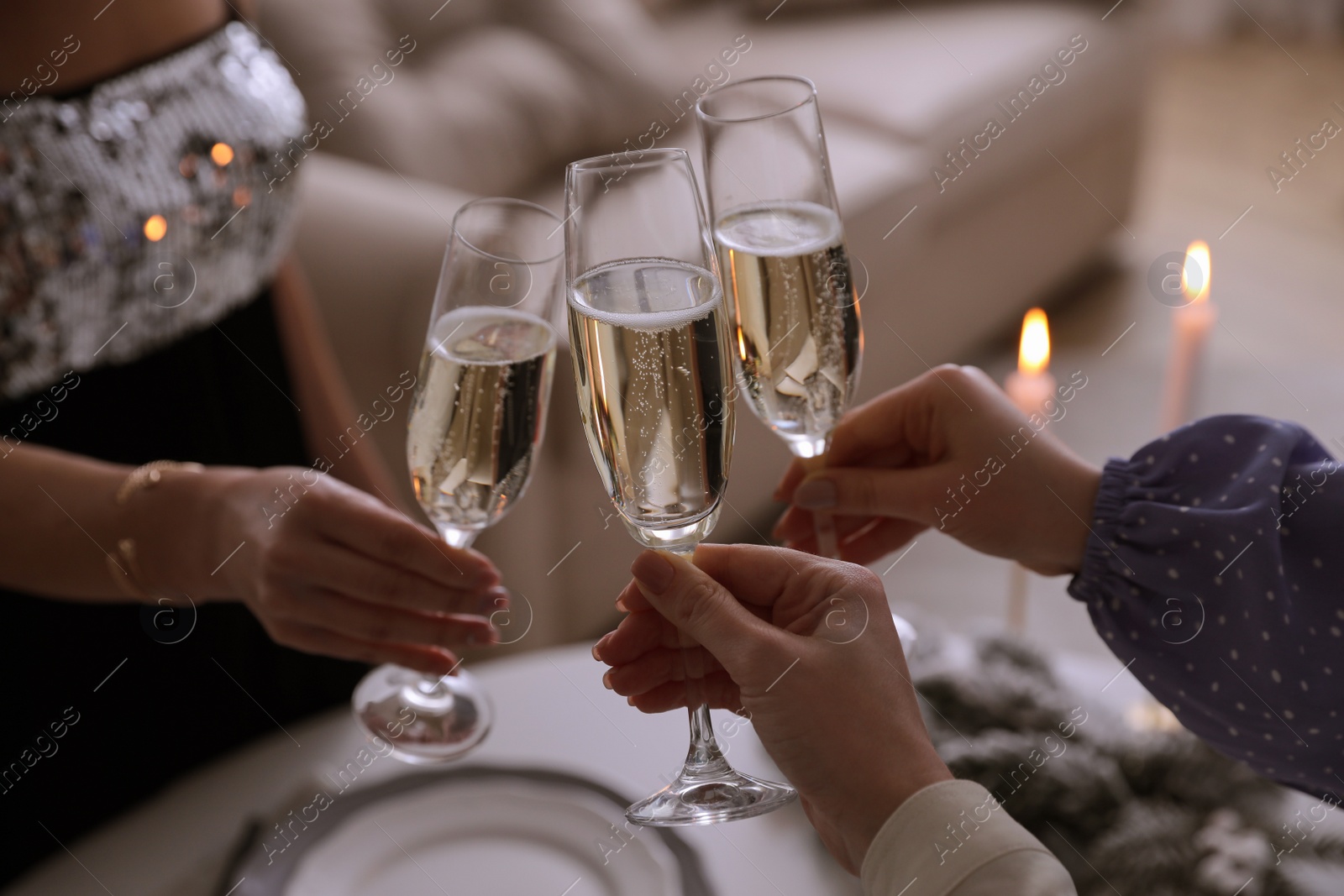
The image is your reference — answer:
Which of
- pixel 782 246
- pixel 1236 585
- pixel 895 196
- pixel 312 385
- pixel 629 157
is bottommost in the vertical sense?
pixel 895 196

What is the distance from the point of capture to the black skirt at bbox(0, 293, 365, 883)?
1.18 metres

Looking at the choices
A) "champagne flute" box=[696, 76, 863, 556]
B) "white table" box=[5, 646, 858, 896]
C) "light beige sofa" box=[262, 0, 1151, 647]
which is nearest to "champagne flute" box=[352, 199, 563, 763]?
"champagne flute" box=[696, 76, 863, 556]

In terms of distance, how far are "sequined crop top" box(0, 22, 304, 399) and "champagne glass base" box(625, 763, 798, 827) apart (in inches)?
31.1

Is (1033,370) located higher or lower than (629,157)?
lower

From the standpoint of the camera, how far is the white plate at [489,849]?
83 centimetres

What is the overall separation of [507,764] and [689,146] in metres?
1.77

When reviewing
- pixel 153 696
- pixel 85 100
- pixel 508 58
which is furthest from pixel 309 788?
pixel 508 58

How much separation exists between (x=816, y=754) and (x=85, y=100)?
0.95m

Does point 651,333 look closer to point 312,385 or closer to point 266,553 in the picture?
point 266,553

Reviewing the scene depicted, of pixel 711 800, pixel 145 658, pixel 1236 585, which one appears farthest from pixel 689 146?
pixel 711 800

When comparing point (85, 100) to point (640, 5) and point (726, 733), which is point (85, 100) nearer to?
point (726, 733)

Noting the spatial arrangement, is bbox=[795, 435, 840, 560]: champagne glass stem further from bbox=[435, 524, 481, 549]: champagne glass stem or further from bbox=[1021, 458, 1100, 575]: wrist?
bbox=[435, 524, 481, 549]: champagne glass stem

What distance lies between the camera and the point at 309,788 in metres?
0.90

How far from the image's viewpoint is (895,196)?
94.3 inches
